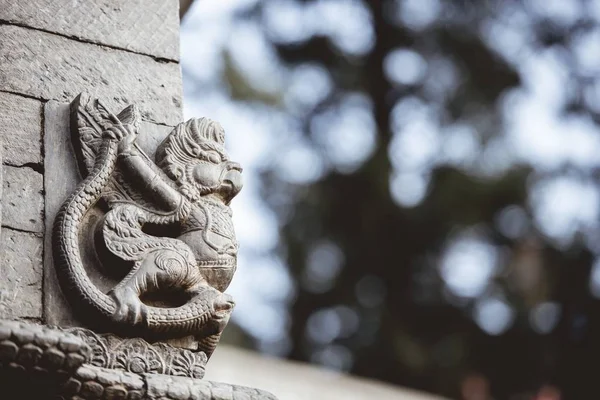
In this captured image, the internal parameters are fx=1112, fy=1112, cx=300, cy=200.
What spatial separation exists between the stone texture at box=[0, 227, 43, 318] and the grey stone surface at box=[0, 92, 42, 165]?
0.21m

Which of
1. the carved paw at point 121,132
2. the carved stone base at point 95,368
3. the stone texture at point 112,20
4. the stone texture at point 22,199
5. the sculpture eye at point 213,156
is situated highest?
the stone texture at point 112,20

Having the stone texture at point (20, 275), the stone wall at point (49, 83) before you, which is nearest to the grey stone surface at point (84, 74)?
the stone wall at point (49, 83)

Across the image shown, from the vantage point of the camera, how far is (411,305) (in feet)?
Answer: 42.7

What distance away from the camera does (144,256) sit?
259cm

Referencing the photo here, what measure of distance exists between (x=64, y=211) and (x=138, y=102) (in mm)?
479

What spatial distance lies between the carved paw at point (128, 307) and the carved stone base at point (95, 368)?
51 millimetres

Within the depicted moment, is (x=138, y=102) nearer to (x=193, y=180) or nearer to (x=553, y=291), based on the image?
(x=193, y=180)

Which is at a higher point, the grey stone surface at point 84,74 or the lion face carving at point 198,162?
the grey stone surface at point 84,74

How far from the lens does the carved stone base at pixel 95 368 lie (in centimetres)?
218

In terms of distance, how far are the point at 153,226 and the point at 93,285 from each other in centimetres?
24

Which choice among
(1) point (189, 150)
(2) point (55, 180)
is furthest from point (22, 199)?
(1) point (189, 150)

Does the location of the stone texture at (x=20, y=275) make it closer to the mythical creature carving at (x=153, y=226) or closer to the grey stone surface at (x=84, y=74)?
the mythical creature carving at (x=153, y=226)

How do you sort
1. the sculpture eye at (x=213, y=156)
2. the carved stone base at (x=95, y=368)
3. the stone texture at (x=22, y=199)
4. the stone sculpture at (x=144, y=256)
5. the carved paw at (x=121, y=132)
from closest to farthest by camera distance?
the carved stone base at (x=95, y=368) < the stone sculpture at (x=144, y=256) < the stone texture at (x=22, y=199) < the carved paw at (x=121, y=132) < the sculpture eye at (x=213, y=156)

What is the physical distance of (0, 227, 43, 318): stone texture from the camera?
2.44 m
